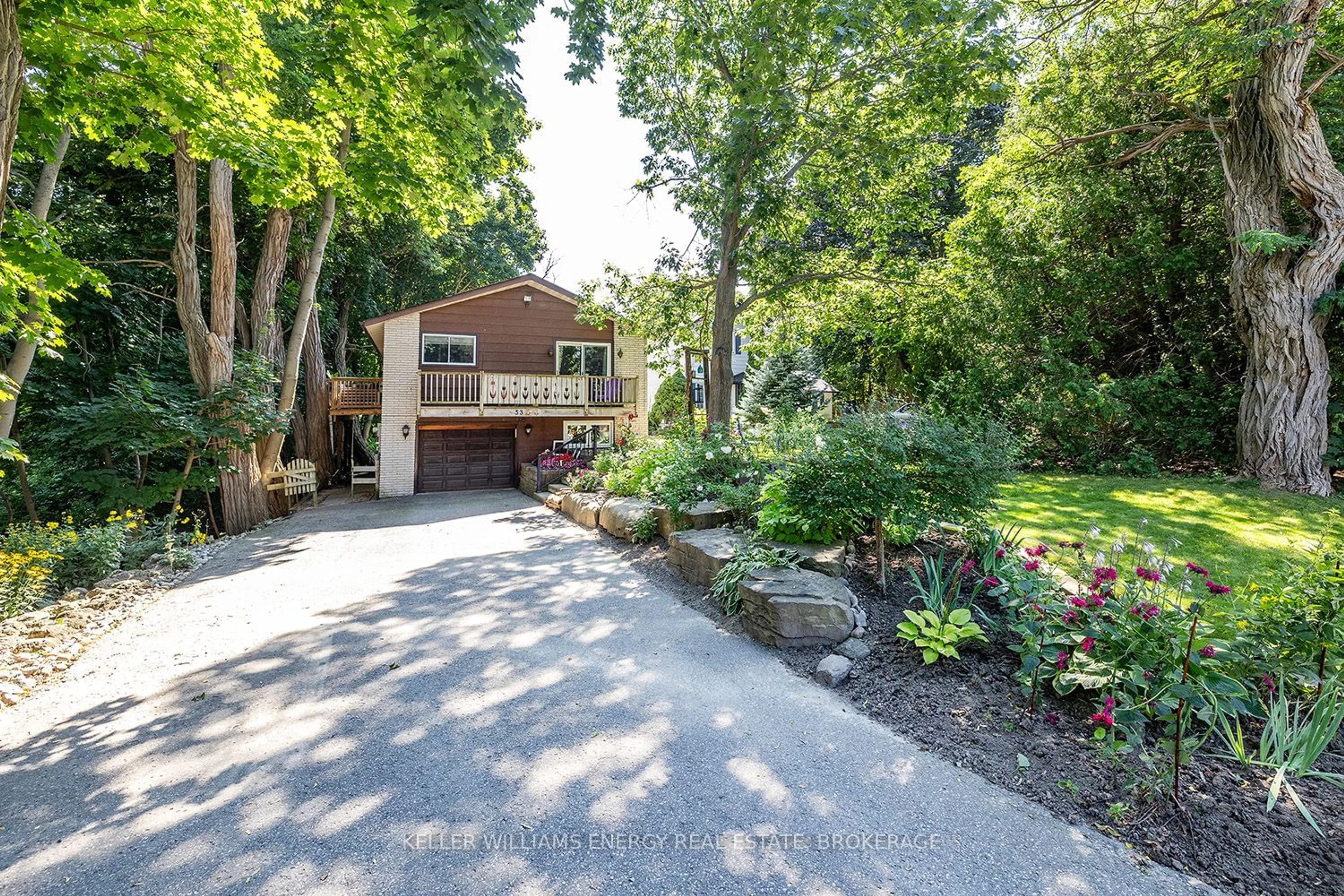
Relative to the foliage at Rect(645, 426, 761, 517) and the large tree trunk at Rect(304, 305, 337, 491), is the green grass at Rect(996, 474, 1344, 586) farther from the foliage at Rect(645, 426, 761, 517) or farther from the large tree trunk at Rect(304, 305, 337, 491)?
the large tree trunk at Rect(304, 305, 337, 491)

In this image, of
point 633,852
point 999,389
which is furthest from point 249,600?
point 999,389

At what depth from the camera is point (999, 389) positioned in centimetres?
1146

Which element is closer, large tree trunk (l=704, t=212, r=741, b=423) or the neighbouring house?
large tree trunk (l=704, t=212, r=741, b=423)

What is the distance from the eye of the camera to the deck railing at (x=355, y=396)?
14.7m

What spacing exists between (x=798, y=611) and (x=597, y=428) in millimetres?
12014

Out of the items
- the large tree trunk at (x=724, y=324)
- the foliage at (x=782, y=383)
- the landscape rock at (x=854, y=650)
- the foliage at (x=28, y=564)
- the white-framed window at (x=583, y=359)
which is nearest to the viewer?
the landscape rock at (x=854, y=650)

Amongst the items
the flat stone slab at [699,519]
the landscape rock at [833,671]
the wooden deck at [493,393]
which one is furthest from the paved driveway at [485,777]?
the wooden deck at [493,393]

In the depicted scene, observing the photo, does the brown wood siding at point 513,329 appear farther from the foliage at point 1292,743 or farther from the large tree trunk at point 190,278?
the foliage at point 1292,743

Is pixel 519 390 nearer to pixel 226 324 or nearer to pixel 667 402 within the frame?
pixel 226 324

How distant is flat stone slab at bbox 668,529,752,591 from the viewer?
5266mm

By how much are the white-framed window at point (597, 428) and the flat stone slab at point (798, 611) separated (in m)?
11.0

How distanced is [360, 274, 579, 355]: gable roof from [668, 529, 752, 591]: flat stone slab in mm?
8610

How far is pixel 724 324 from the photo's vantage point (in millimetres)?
9961

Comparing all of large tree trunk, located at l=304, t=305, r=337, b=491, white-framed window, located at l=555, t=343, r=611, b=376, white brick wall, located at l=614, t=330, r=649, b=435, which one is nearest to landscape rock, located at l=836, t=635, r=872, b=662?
white brick wall, located at l=614, t=330, r=649, b=435
